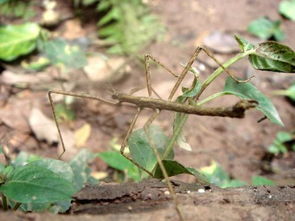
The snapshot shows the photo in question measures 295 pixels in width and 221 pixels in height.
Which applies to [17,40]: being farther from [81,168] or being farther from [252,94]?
[252,94]

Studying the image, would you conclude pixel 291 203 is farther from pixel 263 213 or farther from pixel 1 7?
pixel 1 7

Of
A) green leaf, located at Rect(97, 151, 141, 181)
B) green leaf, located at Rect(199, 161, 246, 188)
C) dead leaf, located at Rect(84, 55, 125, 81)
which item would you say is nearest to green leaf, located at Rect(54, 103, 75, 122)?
dead leaf, located at Rect(84, 55, 125, 81)

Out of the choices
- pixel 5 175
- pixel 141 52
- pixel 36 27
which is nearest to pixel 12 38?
pixel 36 27

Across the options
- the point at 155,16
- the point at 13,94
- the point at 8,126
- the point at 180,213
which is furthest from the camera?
the point at 155,16

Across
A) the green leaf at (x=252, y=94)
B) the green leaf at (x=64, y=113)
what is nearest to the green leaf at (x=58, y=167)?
the green leaf at (x=252, y=94)

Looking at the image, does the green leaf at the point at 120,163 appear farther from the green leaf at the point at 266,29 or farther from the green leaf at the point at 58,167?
the green leaf at the point at 266,29
